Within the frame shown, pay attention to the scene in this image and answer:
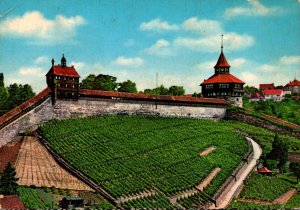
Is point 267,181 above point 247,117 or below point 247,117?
below

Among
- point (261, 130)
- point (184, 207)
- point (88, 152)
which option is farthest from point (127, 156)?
point (261, 130)

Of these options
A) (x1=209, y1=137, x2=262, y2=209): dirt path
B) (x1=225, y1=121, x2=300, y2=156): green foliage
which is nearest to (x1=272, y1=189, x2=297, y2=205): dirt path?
(x1=209, y1=137, x2=262, y2=209): dirt path

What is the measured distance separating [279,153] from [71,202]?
22.2m

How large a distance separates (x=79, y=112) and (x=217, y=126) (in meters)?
15.2

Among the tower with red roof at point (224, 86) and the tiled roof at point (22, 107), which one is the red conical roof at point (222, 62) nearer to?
the tower with red roof at point (224, 86)

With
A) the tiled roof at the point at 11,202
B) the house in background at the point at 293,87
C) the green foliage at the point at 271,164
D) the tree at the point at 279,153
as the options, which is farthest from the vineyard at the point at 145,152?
the house in background at the point at 293,87

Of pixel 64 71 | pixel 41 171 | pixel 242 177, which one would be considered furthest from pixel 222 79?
pixel 41 171

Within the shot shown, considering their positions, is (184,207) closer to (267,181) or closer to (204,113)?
(267,181)

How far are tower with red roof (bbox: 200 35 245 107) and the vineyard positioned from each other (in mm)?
10858

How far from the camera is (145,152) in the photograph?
4072 cm

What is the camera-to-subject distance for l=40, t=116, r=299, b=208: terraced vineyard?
34.4 metres

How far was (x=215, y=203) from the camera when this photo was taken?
3503 centimetres

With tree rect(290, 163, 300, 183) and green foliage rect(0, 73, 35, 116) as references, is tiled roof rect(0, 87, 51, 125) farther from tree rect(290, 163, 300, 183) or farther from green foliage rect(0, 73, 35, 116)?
tree rect(290, 163, 300, 183)

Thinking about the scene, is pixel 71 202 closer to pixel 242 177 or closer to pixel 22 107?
pixel 22 107
